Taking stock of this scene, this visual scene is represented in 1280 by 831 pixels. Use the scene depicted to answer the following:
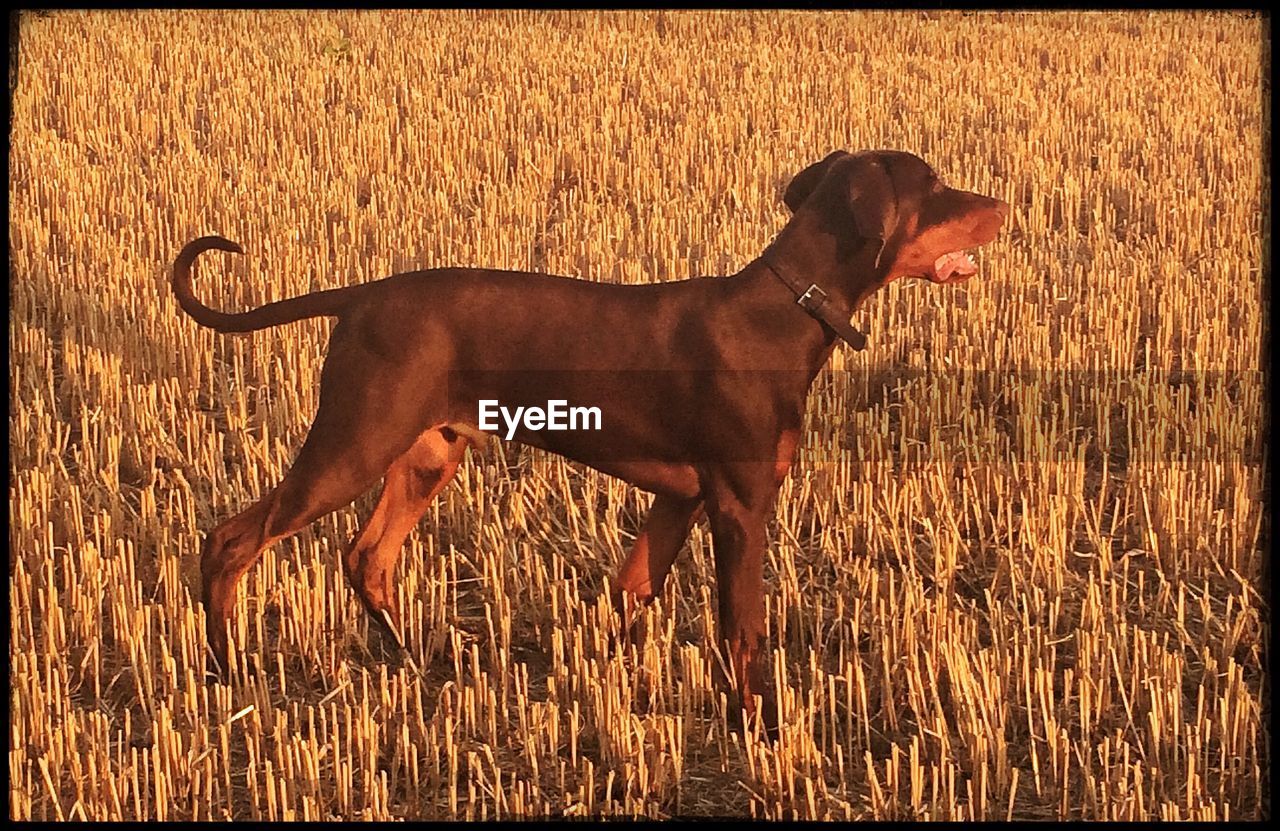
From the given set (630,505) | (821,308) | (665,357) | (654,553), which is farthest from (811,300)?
(630,505)

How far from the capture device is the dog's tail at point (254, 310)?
534 cm

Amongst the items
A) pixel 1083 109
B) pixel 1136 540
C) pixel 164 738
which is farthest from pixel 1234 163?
pixel 164 738

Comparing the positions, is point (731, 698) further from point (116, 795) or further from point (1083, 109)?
point (1083, 109)

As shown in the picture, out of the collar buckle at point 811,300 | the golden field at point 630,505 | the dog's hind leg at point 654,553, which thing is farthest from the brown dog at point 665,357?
the golden field at point 630,505

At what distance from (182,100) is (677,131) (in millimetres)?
3751

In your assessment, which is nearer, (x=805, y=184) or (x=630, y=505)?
(x=805, y=184)

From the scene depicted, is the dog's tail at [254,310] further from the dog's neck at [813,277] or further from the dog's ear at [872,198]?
the dog's ear at [872,198]

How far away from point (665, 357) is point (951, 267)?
83 centimetres

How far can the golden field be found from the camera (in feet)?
17.4

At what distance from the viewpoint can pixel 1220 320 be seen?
9305mm

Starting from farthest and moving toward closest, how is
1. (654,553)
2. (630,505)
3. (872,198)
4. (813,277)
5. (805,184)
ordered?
1. (630,505)
2. (654,553)
3. (805,184)
4. (813,277)
5. (872,198)

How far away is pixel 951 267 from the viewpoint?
5.34m

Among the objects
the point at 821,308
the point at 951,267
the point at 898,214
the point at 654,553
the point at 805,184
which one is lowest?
the point at 654,553

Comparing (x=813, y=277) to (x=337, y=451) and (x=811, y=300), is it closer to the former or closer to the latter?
(x=811, y=300)
